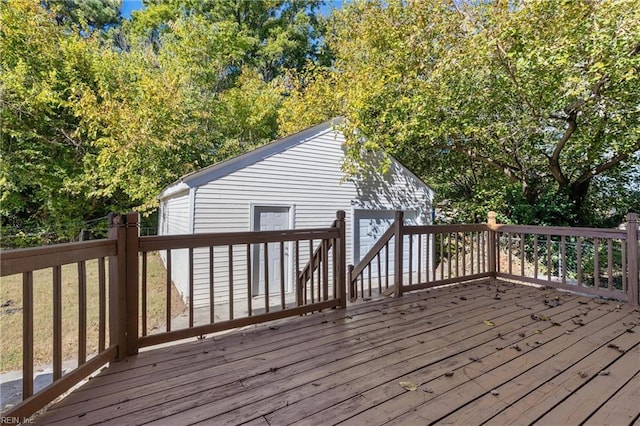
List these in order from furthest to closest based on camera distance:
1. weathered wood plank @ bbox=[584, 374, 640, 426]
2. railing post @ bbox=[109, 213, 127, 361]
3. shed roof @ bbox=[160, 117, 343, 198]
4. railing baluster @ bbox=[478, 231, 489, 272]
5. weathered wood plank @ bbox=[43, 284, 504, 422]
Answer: shed roof @ bbox=[160, 117, 343, 198]
railing baluster @ bbox=[478, 231, 489, 272]
railing post @ bbox=[109, 213, 127, 361]
weathered wood plank @ bbox=[43, 284, 504, 422]
weathered wood plank @ bbox=[584, 374, 640, 426]

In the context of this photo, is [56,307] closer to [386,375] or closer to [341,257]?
[386,375]

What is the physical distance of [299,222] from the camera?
7.02 metres

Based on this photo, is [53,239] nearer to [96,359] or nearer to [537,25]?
[96,359]

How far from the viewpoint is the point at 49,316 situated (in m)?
5.60

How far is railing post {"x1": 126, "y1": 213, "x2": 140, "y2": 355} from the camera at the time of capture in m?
2.17

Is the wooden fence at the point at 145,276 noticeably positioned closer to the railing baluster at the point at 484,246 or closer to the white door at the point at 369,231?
the railing baluster at the point at 484,246

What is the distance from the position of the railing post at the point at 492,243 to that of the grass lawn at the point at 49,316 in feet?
17.2

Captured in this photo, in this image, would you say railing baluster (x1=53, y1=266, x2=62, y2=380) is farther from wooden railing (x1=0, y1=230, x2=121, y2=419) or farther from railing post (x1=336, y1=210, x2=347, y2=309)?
railing post (x1=336, y1=210, x2=347, y2=309)

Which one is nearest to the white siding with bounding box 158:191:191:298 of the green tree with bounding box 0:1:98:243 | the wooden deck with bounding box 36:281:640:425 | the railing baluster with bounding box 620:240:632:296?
the wooden deck with bounding box 36:281:640:425

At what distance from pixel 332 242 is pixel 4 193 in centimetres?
1119

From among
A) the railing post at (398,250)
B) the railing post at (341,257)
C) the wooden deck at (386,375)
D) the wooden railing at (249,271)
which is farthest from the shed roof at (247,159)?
the wooden deck at (386,375)

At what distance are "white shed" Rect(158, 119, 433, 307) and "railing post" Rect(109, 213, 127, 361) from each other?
384 cm

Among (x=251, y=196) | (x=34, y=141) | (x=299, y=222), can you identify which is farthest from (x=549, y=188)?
(x=34, y=141)

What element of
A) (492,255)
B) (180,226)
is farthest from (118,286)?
(180,226)
